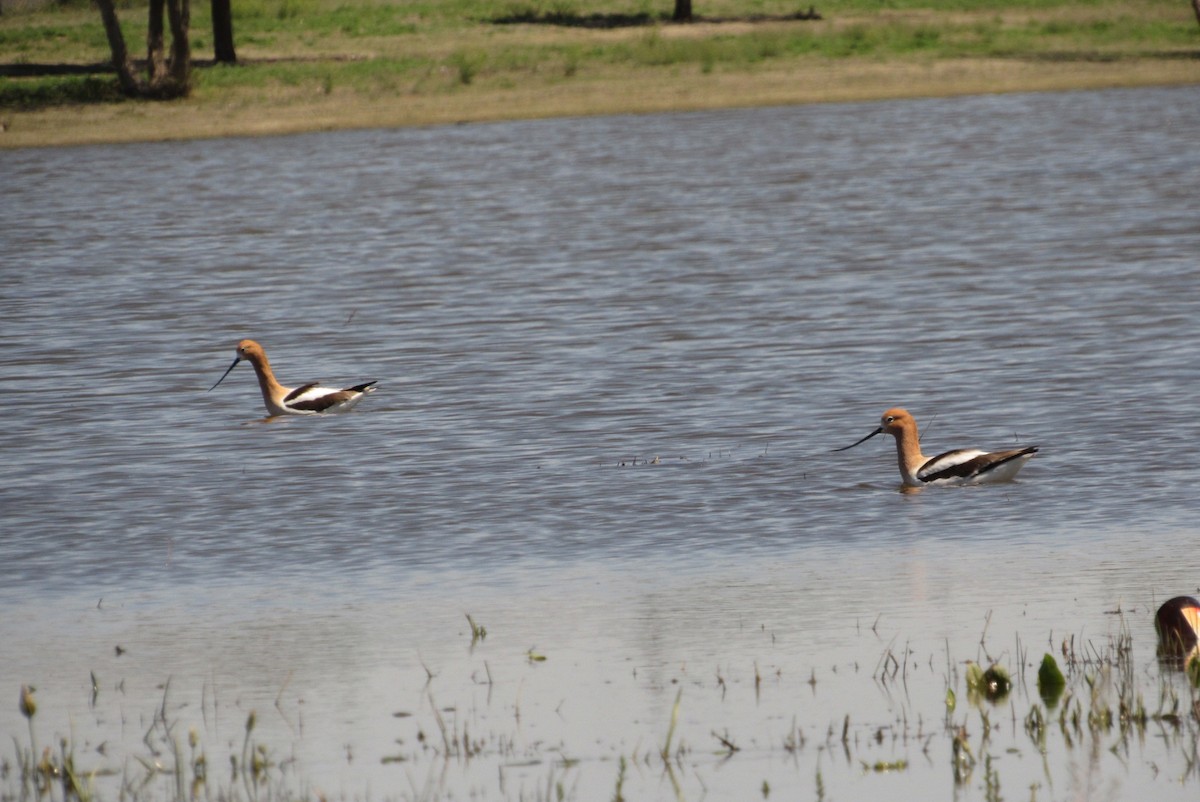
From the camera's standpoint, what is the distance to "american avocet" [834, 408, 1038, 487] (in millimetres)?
10789

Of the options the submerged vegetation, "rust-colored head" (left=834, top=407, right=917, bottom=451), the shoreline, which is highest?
the submerged vegetation

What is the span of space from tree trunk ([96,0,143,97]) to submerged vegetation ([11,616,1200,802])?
1288 inches

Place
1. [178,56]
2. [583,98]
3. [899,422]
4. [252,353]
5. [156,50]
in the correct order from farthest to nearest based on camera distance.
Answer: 1. [583,98]
2. [178,56]
3. [156,50]
4. [252,353]
5. [899,422]

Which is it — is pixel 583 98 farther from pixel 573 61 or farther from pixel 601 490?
pixel 601 490

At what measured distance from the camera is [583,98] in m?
38.4

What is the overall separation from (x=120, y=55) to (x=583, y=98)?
8854 millimetres

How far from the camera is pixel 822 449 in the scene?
12094 millimetres

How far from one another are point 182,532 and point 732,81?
30428mm

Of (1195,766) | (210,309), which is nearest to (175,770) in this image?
(1195,766)

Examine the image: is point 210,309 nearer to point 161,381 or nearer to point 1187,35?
point 161,381

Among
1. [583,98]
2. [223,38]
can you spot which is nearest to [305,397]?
[583,98]

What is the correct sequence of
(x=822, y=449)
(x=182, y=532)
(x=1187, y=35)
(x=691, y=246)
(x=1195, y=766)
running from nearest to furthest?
(x=1195, y=766) < (x=182, y=532) < (x=822, y=449) < (x=691, y=246) < (x=1187, y=35)

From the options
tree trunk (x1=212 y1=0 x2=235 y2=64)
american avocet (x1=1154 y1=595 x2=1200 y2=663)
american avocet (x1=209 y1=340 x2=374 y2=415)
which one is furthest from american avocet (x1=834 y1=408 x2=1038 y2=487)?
tree trunk (x1=212 y1=0 x2=235 y2=64)

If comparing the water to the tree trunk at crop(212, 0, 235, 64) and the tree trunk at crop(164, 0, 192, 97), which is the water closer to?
the tree trunk at crop(164, 0, 192, 97)
